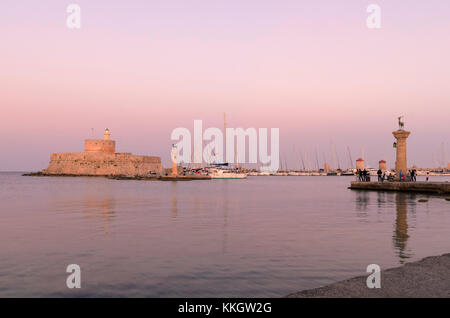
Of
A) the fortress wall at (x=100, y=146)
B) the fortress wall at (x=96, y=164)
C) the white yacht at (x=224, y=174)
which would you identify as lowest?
the white yacht at (x=224, y=174)

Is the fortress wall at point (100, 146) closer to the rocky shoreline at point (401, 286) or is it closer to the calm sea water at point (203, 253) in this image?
the calm sea water at point (203, 253)

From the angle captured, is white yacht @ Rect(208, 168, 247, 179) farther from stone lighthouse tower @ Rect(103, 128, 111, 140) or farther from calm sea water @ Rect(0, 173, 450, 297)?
calm sea water @ Rect(0, 173, 450, 297)

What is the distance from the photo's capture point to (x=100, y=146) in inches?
7101

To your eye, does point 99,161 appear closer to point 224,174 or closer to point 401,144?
point 224,174

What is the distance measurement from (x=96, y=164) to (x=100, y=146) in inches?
315

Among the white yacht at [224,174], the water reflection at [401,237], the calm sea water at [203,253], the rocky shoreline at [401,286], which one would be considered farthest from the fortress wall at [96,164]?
the rocky shoreline at [401,286]

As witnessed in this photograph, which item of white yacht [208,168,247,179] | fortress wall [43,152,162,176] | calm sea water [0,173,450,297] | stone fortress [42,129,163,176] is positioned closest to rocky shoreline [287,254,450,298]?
calm sea water [0,173,450,297]

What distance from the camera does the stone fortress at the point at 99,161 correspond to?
179375mm

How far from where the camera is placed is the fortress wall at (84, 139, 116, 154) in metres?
180

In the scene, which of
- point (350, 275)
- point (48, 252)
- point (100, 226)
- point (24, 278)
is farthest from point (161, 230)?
point (350, 275)

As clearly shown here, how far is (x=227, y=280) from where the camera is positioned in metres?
9.34

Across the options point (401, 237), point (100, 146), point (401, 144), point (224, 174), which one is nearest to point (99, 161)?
point (100, 146)

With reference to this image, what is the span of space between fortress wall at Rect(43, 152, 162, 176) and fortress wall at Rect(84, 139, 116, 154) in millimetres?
1997
